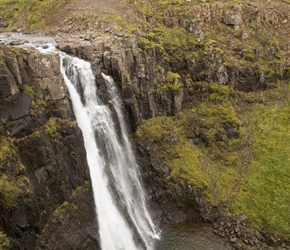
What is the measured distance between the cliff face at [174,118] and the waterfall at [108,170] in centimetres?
116

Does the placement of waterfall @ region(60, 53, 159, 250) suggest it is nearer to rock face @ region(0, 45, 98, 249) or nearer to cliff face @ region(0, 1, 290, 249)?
cliff face @ region(0, 1, 290, 249)

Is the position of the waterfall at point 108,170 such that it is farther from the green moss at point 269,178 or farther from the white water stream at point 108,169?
the green moss at point 269,178

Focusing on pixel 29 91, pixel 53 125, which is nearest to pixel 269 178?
pixel 53 125

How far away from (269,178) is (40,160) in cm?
1911

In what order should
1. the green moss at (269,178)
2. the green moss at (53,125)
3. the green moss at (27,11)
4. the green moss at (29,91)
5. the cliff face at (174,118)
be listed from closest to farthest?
the cliff face at (174,118)
the green moss at (29,91)
the green moss at (53,125)
the green moss at (269,178)
the green moss at (27,11)

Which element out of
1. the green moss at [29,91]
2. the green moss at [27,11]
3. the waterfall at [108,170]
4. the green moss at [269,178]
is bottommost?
the green moss at [269,178]

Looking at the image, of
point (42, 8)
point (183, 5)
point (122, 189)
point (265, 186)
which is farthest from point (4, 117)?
point (183, 5)

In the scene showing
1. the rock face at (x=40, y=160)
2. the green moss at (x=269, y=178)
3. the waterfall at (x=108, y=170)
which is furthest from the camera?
the green moss at (x=269, y=178)

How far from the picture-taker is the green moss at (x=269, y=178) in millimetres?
23938

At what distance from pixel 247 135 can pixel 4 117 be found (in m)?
22.7

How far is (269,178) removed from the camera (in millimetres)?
26438

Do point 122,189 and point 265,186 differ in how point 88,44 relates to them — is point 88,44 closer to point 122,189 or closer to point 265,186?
point 122,189

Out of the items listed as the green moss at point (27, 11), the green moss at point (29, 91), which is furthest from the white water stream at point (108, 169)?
the green moss at point (27, 11)

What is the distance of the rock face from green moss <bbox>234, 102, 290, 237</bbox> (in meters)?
13.1
